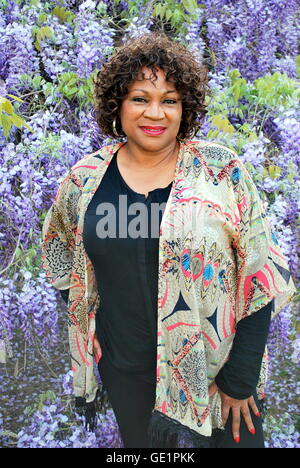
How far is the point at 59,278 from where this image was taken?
1.72 meters

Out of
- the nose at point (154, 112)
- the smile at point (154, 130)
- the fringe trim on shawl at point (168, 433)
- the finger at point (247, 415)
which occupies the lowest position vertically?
the fringe trim on shawl at point (168, 433)

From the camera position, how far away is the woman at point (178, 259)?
1.35 metres

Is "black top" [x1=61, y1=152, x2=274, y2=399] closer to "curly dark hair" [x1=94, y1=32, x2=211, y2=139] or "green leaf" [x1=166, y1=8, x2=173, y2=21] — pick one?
"curly dark hair" [x1=94, y1=32, x2=211, y2=139]

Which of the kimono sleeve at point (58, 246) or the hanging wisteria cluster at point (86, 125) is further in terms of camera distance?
the hanging wisteria cluster at point (86, 125)

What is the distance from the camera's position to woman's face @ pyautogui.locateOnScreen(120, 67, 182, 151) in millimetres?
1352

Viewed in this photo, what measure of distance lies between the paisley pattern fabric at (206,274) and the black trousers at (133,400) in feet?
0.29

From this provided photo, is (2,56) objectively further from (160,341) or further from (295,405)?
(295,405)

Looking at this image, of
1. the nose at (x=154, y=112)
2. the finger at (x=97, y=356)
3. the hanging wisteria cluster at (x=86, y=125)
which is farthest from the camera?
the hanging wisteria cluster at (x=86, y=125)

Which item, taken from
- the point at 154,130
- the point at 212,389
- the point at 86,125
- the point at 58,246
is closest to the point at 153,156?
the point at 154,130

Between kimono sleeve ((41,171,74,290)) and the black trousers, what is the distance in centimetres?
28

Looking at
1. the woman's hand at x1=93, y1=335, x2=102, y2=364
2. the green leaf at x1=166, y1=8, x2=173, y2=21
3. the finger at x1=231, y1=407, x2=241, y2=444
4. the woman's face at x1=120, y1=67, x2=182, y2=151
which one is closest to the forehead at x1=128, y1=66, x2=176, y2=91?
the woman's face at x1=120, y1=67, x2=182, y2=151

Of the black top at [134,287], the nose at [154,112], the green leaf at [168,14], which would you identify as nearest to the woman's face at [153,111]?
the nose at [154,112]

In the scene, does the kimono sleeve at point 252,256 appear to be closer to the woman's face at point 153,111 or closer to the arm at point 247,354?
the arm at point 247,354
